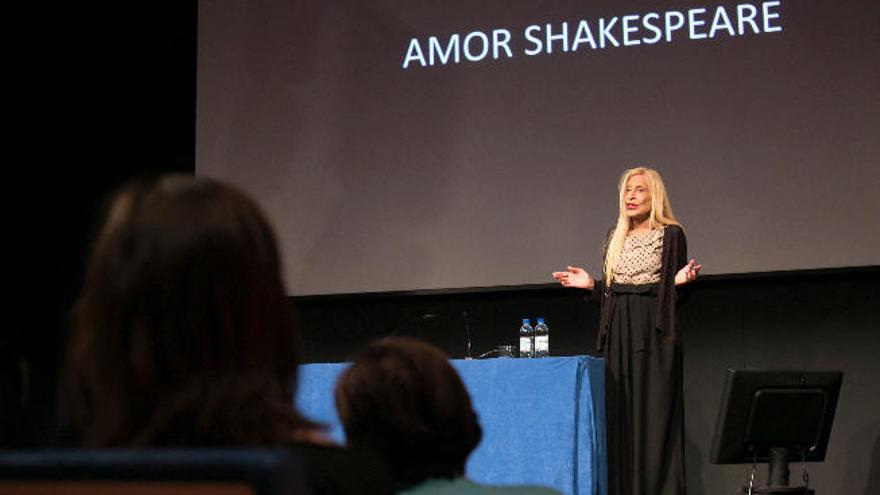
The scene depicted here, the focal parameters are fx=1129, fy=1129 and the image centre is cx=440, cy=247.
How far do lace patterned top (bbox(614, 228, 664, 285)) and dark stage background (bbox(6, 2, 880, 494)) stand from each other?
2.40ft

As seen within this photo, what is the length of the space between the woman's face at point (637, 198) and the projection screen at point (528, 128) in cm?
55

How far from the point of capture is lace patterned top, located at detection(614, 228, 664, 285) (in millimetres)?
4328

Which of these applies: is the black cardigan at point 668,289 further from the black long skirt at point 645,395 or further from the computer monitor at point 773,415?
the computer monitor at point 773,415

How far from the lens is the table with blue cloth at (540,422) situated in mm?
3420

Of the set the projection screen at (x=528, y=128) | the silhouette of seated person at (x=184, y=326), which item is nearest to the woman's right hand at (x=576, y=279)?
the projection screen at (x=528, y=128)

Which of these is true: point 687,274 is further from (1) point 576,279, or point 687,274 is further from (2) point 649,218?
(1) point 576,279

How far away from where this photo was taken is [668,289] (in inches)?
167

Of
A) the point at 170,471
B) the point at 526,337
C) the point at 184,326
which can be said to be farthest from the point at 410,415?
the point at 526,337

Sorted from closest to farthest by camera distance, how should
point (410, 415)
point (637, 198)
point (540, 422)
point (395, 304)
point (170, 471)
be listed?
1. point (170, 471)
2. point (410, 415)
3. point (540, 422)
4. point (637, 198)
5. point (395, 304)

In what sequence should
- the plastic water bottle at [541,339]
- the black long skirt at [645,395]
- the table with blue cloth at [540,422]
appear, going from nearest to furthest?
the table with blue cloth at [540,422]
the black long skirt at [645,395]
the plastic water bottle at [541,339]

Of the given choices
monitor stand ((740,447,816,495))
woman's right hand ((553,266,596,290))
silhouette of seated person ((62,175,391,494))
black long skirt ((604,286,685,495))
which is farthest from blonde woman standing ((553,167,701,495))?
silhouette of seated person ((62,175,391,494))

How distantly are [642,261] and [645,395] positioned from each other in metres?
0.51

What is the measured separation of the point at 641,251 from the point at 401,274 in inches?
57.2

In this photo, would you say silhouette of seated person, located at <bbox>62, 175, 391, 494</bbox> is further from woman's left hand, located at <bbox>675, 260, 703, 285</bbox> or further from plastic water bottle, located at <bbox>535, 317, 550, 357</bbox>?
plastic water bottle, located at <bbox>535, 317, 550, 357</bbox>
